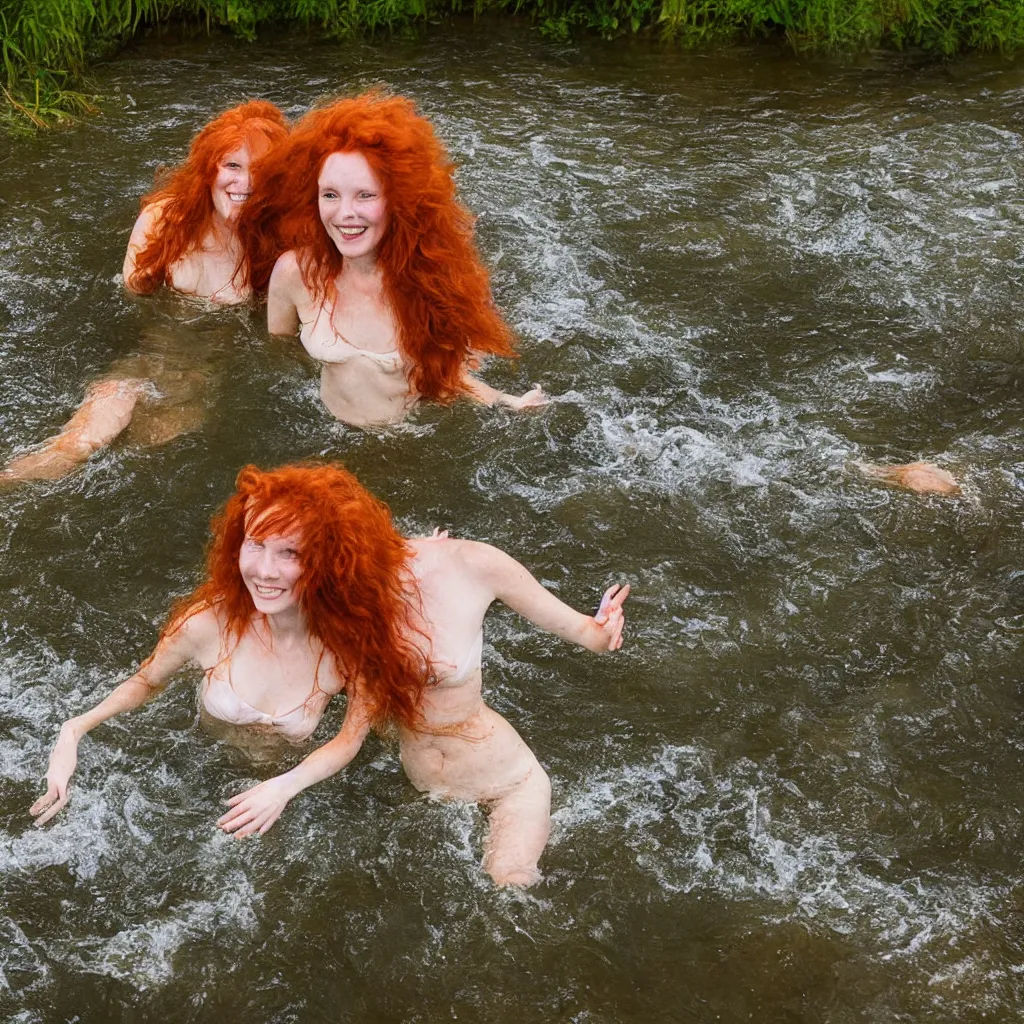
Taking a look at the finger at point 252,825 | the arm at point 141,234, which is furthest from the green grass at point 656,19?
the finger at point 252,825

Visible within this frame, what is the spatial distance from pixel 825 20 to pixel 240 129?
5.70 metres

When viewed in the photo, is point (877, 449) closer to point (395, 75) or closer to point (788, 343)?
point (788, 343)

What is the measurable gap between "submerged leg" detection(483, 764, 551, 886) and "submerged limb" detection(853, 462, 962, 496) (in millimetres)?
2479

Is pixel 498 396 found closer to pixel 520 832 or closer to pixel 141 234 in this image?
pixel 141 234

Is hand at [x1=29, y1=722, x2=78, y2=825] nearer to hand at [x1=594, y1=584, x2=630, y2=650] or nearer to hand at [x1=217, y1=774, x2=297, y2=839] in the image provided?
hand at [x1=217, y1=774, x2=297, y2=839]

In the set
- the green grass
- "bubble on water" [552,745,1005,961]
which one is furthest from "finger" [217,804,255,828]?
the green grass

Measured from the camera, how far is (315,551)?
13.2 ft

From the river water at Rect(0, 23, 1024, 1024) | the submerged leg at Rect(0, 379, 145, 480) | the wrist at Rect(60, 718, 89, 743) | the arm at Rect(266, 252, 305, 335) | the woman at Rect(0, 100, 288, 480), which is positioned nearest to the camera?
the wrist at Rect(60, 718, 89, 743)

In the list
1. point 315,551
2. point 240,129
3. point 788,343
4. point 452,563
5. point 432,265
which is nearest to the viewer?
point 315,551

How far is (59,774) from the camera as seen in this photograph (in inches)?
159

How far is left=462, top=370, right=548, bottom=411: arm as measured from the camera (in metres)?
6.19

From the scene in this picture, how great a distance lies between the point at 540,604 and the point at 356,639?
1.92ft

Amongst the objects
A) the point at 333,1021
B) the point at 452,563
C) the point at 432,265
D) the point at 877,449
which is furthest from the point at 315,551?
the point at 877,449

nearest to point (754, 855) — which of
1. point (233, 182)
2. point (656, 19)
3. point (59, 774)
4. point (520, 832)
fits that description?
point (520, 832)
